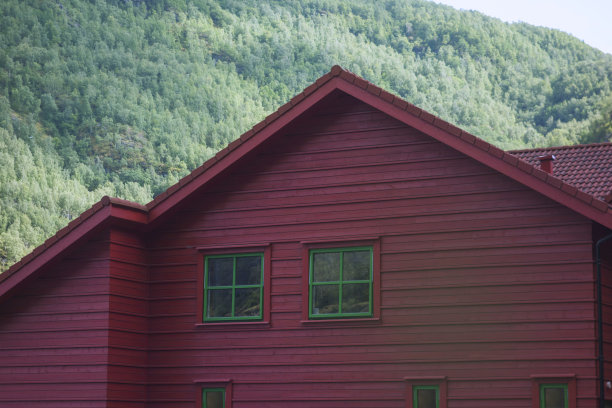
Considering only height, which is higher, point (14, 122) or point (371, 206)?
point (14, 122)

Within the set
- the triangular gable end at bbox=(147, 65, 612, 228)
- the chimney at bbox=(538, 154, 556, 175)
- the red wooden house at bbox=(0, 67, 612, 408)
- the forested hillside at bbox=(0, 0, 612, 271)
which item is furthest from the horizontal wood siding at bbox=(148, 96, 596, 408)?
the forested hillside at bbox=(0, 0, 612, 271)

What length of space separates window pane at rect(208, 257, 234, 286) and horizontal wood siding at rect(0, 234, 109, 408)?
201cm

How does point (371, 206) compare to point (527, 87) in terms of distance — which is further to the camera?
point (527, 87)

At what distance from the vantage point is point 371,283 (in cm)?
1730

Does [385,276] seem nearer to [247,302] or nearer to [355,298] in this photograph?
[355,298]

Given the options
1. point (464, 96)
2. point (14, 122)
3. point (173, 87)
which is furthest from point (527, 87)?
point (14, 122)

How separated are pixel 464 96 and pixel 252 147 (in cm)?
9830

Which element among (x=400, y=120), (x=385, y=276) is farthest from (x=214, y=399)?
(x=400, y=120)

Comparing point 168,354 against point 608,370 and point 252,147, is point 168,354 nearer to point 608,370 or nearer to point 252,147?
point 252,147

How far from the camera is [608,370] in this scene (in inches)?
631

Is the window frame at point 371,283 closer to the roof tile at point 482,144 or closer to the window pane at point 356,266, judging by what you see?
the window pane at point 356,266

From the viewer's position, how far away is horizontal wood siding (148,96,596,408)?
16.0 m

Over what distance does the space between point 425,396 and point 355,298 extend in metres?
2.17

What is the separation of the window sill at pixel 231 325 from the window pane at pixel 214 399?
1216mm
